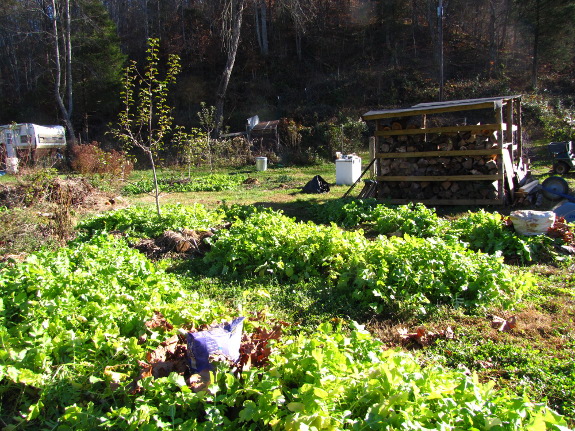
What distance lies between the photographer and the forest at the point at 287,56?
2838 cm

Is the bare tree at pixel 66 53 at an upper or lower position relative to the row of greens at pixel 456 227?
upper

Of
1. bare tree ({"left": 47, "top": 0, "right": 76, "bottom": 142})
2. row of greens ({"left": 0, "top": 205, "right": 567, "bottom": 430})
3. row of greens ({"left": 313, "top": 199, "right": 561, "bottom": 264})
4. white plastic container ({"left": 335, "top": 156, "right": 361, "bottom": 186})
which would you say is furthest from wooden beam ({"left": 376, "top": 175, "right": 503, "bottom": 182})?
bare tree ({"left": 47, "top": 0, "right": 76, "bottom": 142})

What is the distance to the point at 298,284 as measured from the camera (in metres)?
5.12

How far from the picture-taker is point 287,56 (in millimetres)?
36469

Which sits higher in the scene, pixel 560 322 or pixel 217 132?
pixel 217 132

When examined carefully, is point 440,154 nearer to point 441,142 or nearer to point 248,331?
point 441,142

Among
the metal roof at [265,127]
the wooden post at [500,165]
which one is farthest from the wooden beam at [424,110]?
the metal roof at [265,127]

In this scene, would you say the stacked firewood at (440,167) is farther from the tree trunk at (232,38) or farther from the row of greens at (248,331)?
the tree trunk at (232,38)

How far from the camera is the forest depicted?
93.1 ft

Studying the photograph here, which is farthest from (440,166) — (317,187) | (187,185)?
(187,185)

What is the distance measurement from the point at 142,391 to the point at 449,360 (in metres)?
2.23

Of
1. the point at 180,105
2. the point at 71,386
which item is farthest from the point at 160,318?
the point at 180,105

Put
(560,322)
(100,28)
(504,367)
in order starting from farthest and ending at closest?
(100,28) → (560,322) → (504,367)

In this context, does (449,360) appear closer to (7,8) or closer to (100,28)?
(100,28)
